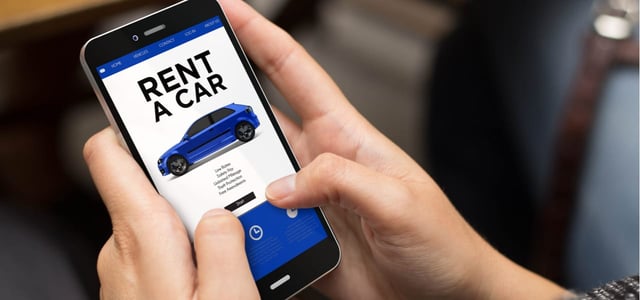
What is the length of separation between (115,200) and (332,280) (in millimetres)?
218

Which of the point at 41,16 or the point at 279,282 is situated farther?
the point at 41,16

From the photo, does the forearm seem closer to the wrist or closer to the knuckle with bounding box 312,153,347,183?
the wrist

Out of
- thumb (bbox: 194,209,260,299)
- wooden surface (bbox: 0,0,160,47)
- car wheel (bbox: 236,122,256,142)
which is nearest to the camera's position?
thumb (bbox: 194,209,260,299)

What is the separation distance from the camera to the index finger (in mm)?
601

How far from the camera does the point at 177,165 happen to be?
Answer: 561mm

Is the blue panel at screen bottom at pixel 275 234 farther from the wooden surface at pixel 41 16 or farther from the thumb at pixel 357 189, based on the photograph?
the wooden surface at pixel 41 16

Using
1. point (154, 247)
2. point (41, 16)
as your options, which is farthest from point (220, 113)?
point (41, 16)

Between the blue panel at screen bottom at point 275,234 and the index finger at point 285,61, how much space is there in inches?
3.8

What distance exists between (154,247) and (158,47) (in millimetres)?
178

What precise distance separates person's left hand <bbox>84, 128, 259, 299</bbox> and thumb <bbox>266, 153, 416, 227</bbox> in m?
0.07

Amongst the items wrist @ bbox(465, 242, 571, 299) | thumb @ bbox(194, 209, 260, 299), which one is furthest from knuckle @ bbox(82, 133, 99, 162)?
wrist @ bbox(465, 242, 571, 299)

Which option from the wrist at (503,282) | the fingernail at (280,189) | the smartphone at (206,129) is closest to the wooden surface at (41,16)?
the smartphone at (206,129)

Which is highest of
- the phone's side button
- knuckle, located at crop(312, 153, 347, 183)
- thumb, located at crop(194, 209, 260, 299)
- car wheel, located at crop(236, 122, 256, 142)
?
car wheel, located at crop(236, 122, 256, 142)

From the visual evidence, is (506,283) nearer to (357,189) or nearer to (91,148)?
(357,189)
